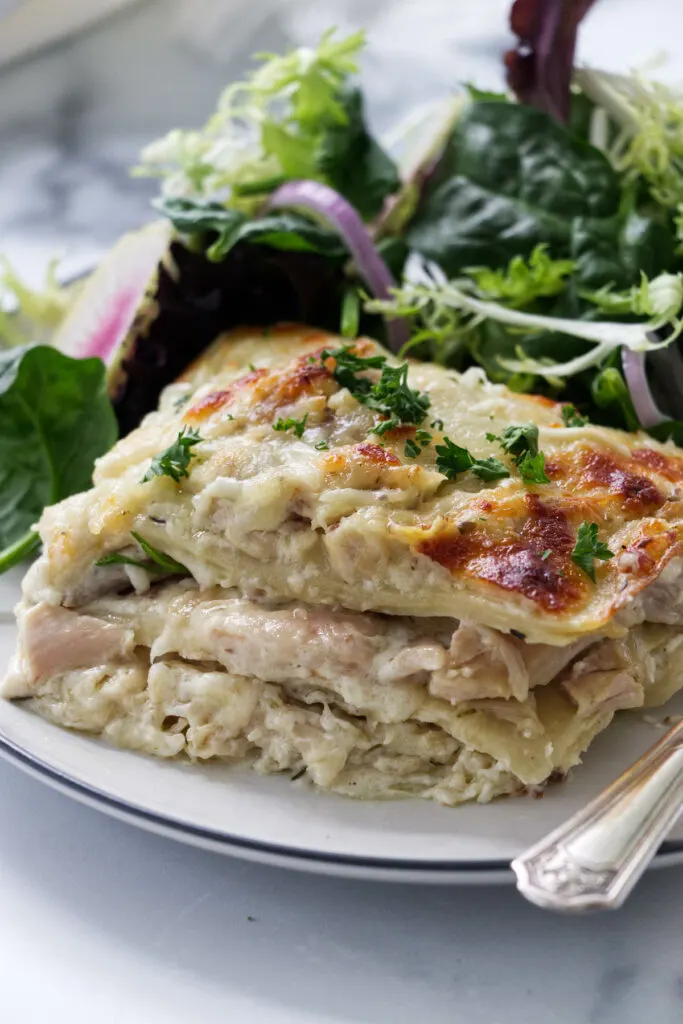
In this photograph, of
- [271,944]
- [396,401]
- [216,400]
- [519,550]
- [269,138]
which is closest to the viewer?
[271,944]

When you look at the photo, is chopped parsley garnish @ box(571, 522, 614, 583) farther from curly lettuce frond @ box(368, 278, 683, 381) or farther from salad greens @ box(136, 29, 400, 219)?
salad greens @ box(136, 29, 400, 219)

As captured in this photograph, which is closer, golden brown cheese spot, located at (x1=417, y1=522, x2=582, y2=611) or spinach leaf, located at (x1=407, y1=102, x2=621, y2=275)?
golden brown cheese spot, located at (x1=417, y1=522, x2=582, y2=611)

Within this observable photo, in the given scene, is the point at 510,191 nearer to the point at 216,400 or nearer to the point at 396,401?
the point at 396,401

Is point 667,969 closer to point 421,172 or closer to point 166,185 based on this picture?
point 421,172

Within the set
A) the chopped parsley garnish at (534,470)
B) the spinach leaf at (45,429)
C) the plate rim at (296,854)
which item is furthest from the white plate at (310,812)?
the spinach leaf at (45,429)

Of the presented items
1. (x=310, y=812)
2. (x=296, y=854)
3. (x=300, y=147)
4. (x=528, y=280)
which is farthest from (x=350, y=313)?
(x=296, y=854)

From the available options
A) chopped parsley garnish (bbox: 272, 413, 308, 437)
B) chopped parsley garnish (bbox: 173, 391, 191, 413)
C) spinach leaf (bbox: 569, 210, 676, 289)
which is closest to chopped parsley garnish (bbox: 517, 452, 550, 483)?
chopped parsley garnish (bbox: 272, 413, 308, 437)
